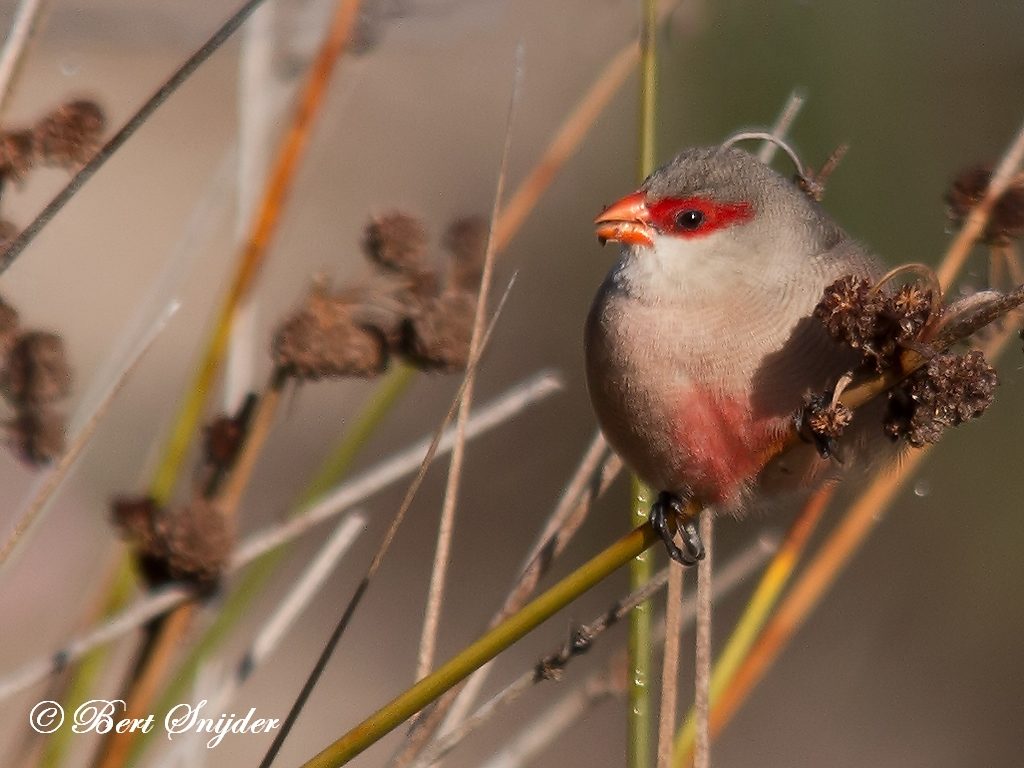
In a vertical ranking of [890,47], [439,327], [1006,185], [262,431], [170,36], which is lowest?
[262,431]

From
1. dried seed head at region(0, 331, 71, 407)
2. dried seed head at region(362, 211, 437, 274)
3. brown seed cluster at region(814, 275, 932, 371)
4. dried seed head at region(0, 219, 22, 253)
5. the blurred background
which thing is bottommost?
dried seed head at region(0, 331, 71, 407)

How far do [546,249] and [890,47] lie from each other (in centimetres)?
186

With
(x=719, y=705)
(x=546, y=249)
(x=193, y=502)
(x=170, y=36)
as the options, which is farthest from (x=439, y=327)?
(x=546, y=249)

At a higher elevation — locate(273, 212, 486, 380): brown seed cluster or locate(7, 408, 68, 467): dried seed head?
locate(273, 212, 486, 380): brown seed cluster

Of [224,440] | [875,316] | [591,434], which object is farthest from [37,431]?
[591,434]

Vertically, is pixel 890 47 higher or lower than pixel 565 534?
higher

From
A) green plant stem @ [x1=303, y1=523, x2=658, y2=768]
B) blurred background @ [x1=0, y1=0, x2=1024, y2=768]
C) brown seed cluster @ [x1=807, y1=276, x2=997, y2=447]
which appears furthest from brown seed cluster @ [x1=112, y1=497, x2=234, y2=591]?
blurred background @ [x1=0, y1=0, x2=1024, y2=768]

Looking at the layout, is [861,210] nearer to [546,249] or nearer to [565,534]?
[546,249]

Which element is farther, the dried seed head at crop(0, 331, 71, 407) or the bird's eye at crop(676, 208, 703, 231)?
the bird's eye at crop(676, 208, 703, 231)

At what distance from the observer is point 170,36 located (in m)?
2.95

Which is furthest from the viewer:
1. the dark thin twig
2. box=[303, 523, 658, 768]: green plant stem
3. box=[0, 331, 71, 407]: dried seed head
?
box=[0, 331, 71, 407]: dried seed head

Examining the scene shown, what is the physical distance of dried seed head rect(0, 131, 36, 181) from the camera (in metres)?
1.82

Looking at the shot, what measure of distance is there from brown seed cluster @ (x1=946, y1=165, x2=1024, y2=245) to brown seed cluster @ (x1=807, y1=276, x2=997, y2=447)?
1.34ft

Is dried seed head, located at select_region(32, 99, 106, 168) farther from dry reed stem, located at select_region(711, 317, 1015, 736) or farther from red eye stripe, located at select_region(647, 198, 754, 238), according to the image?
dry reed stem, located at select_region(711, 317, 1015, 736)
